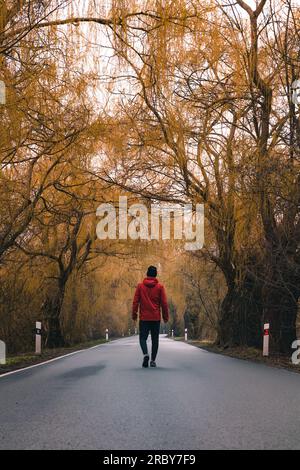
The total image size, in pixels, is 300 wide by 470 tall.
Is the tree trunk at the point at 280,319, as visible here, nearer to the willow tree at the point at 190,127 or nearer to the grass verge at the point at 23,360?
the willow tree at the point at 190,127

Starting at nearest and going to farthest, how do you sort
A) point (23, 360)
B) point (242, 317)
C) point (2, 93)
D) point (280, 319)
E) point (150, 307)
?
point (2, 93)
point (150, 307)
point (23, 360)
point (280, 319)
point (242, 317)

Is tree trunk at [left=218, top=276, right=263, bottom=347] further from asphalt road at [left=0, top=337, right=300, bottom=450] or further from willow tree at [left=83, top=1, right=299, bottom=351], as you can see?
asphalt road at [left=0, top=337, right=300, bottom=450]

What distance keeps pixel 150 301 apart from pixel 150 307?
11 centimetres

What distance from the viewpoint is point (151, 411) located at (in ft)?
19.9

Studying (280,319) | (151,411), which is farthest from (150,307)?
(280,319)

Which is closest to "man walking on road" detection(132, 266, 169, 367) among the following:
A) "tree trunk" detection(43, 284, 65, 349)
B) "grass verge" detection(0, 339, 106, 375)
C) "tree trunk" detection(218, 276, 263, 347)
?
"grass verge" detection(0, 339, 106, 375)

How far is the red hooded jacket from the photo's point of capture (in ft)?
36.6

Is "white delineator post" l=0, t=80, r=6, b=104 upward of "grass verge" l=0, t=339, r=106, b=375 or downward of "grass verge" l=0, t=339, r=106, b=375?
upward

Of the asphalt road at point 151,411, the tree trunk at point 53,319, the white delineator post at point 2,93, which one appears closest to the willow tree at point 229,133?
the white delineator post at point 2,93

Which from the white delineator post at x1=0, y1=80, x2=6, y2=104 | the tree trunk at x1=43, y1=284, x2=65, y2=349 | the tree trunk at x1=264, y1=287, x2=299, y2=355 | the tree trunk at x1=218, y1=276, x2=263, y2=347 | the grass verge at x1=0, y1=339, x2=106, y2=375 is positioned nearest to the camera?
the white delineator post at x1=0, y1=80, x2=6, y2=104

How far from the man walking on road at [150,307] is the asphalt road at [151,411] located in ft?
3.48

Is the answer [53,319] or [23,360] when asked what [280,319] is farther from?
[53,319]

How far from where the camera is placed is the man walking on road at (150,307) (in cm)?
1113

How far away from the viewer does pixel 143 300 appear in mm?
11266
